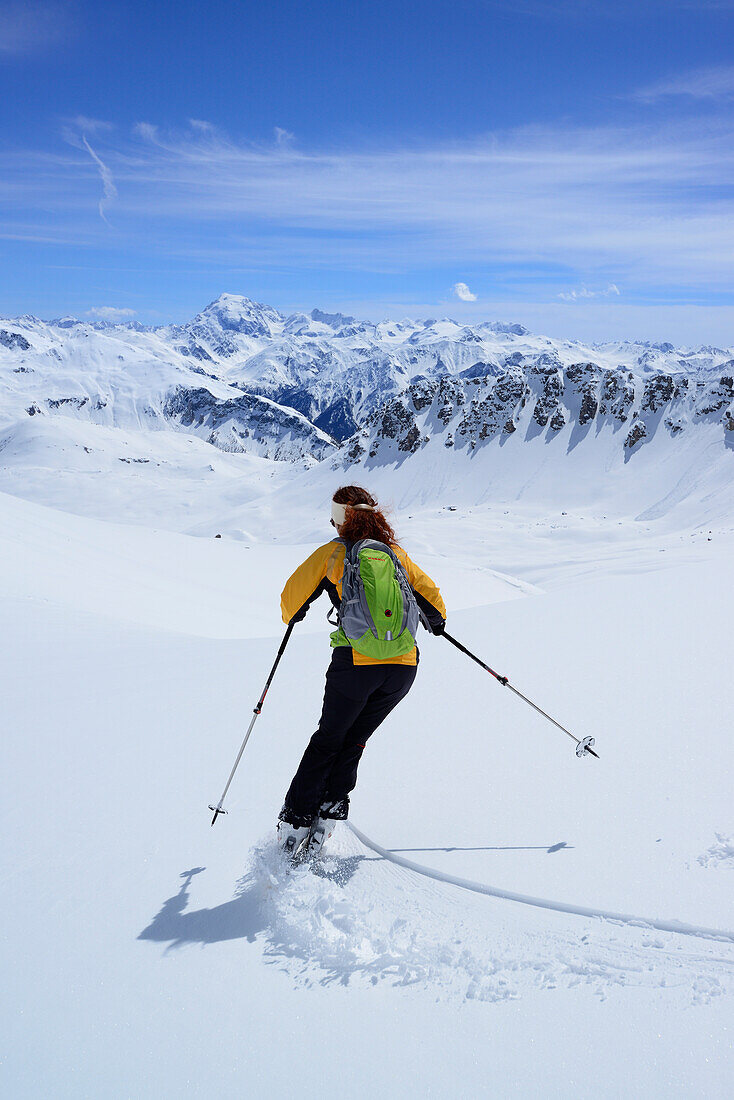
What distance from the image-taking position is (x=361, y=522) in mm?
4031

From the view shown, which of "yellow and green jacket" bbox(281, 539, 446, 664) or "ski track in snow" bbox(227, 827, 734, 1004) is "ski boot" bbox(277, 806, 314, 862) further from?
"yellow and green jacket" bbox(281, 539, 446, 664)

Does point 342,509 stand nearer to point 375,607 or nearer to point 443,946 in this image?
point 375,607

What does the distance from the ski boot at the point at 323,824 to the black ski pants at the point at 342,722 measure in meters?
0.05

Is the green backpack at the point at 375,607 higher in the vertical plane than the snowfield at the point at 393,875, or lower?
higher

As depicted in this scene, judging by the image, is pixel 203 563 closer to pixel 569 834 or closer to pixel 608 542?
pixel 569 834

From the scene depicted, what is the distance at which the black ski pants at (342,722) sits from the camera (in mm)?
3777

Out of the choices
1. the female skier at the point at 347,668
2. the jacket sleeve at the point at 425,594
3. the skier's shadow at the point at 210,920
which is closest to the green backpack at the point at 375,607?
the female skier at the point at 347,668

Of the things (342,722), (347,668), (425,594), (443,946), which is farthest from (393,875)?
(425,594)

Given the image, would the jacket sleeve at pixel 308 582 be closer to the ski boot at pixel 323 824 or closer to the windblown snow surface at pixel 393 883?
the ski boot at pixel 323 824

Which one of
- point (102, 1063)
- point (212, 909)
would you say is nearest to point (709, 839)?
point (212, 909)

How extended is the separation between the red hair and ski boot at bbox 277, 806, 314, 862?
1718mm

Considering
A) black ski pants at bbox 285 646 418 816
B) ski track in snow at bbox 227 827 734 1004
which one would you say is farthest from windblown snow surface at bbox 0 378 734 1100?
black ski pants at bbox 285 646 418 816

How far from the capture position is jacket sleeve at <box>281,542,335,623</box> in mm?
3967

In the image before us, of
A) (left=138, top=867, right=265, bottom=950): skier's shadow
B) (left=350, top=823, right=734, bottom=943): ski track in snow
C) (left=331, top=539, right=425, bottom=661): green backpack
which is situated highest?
(left=331, top=539, right=425, bottom=661): green backpack
